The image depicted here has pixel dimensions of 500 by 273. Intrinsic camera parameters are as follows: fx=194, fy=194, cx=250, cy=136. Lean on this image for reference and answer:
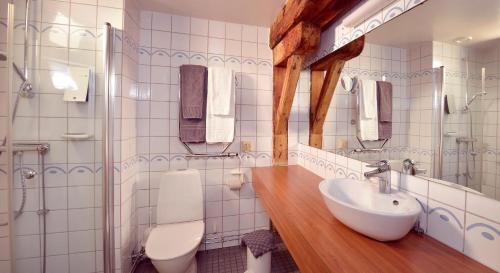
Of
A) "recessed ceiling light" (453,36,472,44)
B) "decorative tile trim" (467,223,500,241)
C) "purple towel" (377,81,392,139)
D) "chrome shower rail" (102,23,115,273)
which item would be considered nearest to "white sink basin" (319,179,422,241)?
"decorative tile trim" (467,223,500,241)

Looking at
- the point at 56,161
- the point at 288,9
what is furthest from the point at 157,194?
the point at 288,9

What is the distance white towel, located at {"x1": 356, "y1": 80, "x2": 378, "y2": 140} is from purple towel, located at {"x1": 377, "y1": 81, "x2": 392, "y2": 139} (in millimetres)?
A: 35

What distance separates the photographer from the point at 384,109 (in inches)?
44.4

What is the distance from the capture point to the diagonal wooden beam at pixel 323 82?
137cm

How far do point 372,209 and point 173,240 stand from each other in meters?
1.37

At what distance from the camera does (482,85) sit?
70cm

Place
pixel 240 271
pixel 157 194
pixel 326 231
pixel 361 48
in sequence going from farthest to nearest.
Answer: pixel 157 194
pixel 240 271
pixel 361 48
pixel 326 231

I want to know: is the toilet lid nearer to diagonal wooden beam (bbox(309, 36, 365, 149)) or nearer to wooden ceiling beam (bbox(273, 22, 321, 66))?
diagonal wooden beam (bbox(309, 36, 365, 149))

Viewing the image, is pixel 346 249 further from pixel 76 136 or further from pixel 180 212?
pixel 76 136

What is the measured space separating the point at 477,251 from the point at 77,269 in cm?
234

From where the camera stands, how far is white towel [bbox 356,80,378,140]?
1.21 metres

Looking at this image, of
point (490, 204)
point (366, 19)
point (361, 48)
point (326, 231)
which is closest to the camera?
point (490, 204)

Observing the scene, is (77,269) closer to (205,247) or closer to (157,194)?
(157,194)

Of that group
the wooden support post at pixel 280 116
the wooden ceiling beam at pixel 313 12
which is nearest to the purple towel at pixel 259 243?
the wooden support post at pixel 280 116
